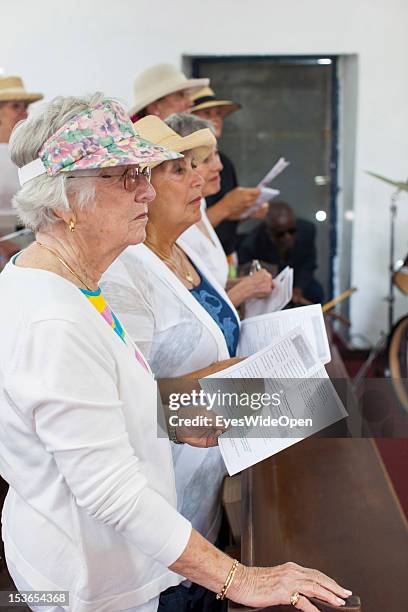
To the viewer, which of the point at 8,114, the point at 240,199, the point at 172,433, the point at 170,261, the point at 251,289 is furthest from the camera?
the point at 8,114

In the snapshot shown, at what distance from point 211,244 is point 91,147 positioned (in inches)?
48.3

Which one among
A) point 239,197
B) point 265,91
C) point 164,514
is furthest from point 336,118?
point 164,514

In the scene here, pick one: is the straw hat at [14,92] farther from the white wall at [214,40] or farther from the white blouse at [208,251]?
the white blouse at [208,251]

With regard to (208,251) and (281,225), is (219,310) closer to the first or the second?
(208,251)

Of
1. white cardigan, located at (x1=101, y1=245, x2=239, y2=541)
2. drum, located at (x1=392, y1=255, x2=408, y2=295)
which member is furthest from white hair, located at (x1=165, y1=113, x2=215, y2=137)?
drum, located at (x1=392, y1=255, x2=408, y2=295)

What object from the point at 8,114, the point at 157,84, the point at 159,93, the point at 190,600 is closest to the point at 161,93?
the point at 159,93

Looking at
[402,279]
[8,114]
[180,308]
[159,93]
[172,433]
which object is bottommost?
[402,279]

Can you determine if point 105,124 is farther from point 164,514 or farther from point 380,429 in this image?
point 380,429

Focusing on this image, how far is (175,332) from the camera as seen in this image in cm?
162

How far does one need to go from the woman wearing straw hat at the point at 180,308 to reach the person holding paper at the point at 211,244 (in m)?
0.07

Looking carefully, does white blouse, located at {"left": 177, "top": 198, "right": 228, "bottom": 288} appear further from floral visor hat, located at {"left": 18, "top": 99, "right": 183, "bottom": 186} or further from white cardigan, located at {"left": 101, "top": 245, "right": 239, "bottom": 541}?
floral visor hat, located at {"left": 18, "top": 99, "right": 183, "bottom": 186}

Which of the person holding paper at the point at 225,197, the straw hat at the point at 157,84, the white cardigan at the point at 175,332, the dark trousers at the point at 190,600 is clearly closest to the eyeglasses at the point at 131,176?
the white cardigan at the point at 175,332

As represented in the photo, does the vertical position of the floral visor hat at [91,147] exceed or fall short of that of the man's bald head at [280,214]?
it exceeds it

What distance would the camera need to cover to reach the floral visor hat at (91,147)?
117cm
